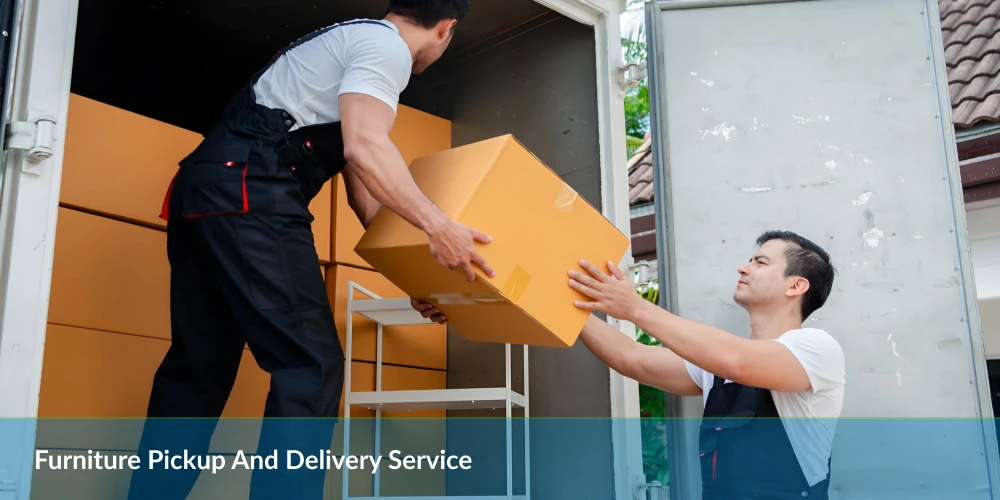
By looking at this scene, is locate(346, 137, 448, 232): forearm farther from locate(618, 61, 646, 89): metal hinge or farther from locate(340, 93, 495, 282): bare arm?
locate(618, 61, 646, 89): metal hinge

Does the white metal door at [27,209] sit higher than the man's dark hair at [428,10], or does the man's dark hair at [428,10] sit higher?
the man's dark hair at [428,10]

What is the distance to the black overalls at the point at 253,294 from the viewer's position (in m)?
1.68

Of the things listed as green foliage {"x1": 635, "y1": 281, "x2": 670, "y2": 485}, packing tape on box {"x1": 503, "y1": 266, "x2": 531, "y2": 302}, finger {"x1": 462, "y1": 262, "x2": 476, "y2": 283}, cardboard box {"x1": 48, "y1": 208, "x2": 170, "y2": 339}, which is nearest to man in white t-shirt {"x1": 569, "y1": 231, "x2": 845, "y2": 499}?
packing tape on box {"x1": 503, "y1": 266, "x2": 531, "y2": 302}

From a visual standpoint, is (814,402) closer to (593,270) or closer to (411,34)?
(593,270)

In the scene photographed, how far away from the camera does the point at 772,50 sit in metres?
2.36

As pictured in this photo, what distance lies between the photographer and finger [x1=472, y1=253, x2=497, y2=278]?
1.61 m

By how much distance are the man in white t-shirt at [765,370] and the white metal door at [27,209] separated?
0.95 meters

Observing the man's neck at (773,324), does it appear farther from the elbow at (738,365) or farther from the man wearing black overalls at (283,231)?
the man wearing black overalls at (283,231)

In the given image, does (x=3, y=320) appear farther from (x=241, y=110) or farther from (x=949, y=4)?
(x=949, y=4)

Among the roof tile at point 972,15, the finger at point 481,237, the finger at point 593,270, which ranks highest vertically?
the roof tile at point 972,15

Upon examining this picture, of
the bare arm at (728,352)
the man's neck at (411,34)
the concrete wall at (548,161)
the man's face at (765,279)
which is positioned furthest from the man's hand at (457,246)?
the concrete wall at (548,161)

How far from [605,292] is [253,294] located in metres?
0.69

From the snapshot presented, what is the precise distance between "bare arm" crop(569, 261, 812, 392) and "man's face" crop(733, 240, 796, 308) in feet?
0.76

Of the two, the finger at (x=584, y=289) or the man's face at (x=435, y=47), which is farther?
the man's face at (x=435, y=47)
